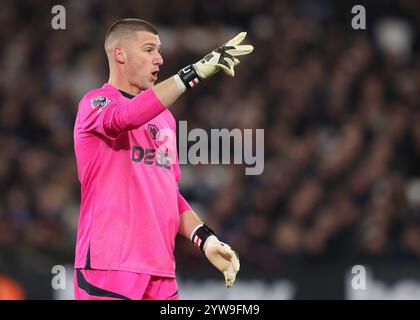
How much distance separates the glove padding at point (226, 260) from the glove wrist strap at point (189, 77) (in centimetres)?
90

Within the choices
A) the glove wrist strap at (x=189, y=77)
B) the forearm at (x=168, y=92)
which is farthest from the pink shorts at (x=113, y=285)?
the glove wrist strap at (x=189, y=77)

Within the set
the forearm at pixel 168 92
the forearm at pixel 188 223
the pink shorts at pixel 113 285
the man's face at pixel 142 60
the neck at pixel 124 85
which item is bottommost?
the pink shorts at pixel 113 285

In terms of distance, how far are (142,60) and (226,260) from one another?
1.17 meters

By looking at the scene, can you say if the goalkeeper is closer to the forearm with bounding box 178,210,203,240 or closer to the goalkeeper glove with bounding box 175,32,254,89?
the goalkeeper glove with bounding box 175,32,254,89

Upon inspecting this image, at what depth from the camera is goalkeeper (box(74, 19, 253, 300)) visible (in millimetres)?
4328

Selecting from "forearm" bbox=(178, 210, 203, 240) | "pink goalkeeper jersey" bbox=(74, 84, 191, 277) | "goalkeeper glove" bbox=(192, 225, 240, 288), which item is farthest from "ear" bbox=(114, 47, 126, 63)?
"goalkeeper glove" bbox=(192, 225, 240, 288)

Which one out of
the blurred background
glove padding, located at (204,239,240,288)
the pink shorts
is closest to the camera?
the pink shorts

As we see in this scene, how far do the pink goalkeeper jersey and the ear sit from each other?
0.24 metres

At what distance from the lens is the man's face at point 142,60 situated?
4754 mm

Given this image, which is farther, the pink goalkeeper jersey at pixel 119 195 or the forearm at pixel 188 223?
the forearm at pixel 188 223

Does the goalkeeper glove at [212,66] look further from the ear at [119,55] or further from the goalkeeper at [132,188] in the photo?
the ear at [119,55]

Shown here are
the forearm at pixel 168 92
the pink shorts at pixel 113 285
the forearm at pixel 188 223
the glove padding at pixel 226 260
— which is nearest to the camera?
the forearm at pixel 168 92

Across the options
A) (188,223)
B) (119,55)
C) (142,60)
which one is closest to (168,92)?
(142,60)

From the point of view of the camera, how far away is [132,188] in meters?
4.48
